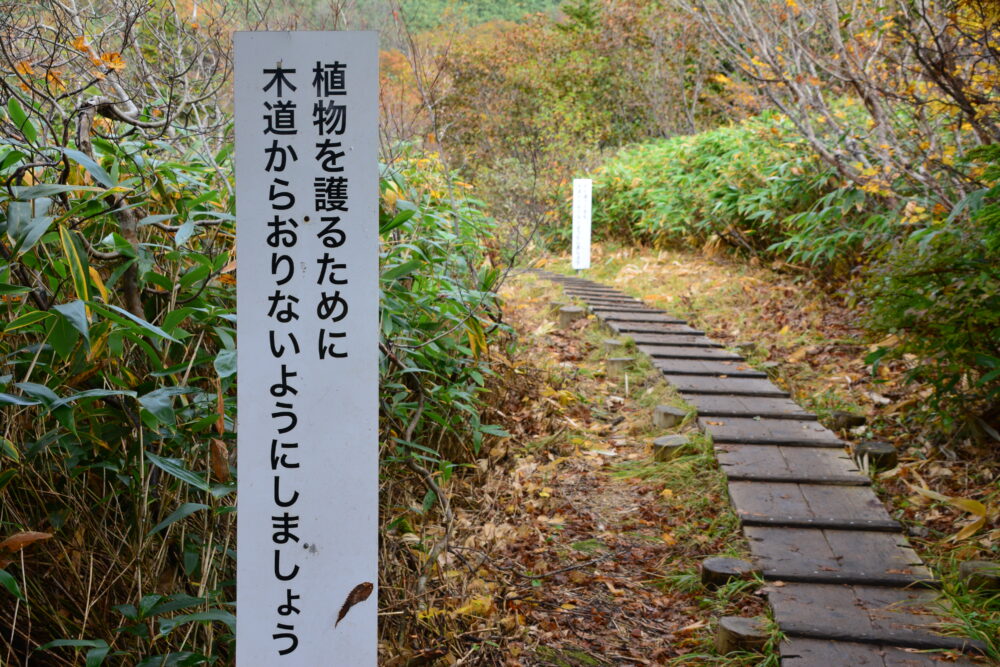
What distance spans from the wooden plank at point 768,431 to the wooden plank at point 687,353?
4.24 feet

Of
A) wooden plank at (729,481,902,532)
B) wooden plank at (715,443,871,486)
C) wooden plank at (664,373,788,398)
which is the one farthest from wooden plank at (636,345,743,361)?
wooden plank at (729,481,902,532)

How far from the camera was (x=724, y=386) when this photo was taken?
4.99 metres

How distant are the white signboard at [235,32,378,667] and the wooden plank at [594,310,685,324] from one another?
513 cm

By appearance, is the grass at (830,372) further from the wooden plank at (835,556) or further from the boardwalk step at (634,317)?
the boardwalk step at (634,317)

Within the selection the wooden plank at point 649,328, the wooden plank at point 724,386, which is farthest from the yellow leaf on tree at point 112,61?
the wooden plank at point 649,328

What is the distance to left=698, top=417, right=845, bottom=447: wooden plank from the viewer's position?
406 cm

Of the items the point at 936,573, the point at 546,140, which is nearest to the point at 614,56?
the point at 546,140

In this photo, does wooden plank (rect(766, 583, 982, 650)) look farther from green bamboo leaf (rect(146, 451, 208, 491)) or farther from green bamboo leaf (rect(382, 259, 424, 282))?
green bamboo leaf (rect(146, 451, 208, 491))

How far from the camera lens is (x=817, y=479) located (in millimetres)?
3625

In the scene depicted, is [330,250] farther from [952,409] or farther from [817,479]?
[952,409]

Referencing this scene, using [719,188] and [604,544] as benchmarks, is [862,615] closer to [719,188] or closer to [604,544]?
[604,544]

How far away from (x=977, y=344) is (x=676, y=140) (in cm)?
848

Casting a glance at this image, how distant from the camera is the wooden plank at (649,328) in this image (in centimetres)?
641

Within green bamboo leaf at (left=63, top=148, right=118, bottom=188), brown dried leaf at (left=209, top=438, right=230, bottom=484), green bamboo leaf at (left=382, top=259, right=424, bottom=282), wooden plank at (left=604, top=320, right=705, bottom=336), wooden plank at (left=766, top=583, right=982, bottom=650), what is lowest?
wooden plank at (left=766, top=583, right=982, bottom=650)
